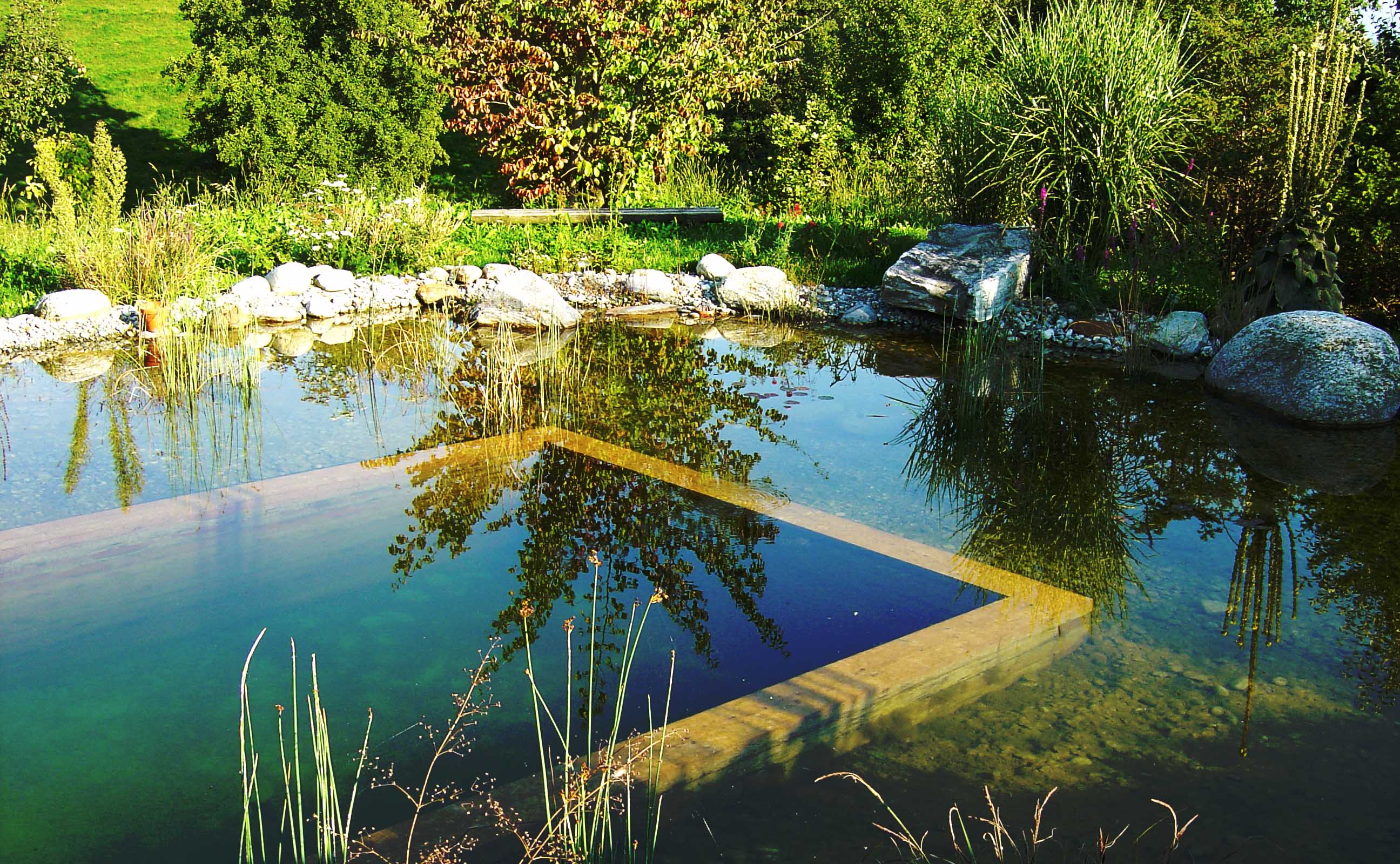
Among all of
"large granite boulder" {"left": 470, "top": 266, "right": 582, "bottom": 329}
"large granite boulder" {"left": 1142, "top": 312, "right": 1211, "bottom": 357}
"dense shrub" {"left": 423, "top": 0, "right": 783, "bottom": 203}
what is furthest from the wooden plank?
"large granite boulder" {"left": 1142, "top": 312, "right": 1211, "bottom": 357}

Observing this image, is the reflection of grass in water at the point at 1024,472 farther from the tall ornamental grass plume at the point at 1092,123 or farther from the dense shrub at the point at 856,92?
the dense shrub at the point at 856,92

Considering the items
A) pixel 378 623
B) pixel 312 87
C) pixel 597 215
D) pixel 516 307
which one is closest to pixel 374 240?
pixel 516 307

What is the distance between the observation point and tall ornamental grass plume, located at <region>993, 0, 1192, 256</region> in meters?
7.18

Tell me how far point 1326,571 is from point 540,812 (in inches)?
115

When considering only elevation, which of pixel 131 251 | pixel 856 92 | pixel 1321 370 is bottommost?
pixel 1321 370

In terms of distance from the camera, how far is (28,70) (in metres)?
11.0

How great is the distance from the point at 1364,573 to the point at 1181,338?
11.0 feet

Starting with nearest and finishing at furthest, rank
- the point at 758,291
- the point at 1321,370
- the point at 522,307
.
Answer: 1. the point at 1321,370
2. the point at 522,307
3. the point at 758,291

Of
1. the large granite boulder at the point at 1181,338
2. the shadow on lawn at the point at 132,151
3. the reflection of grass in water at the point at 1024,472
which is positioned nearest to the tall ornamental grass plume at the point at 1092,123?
the large granite boulder at the point at 1181,338

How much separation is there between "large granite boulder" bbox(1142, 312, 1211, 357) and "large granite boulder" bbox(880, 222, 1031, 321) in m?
1.05

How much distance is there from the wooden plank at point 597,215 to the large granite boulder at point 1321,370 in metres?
5.67

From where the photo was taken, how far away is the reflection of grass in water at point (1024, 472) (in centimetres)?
374

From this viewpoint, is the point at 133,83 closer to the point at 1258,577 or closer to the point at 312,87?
the point at 312,87

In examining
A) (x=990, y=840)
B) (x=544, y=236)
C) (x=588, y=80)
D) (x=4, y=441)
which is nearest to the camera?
(x=990, y=840)
